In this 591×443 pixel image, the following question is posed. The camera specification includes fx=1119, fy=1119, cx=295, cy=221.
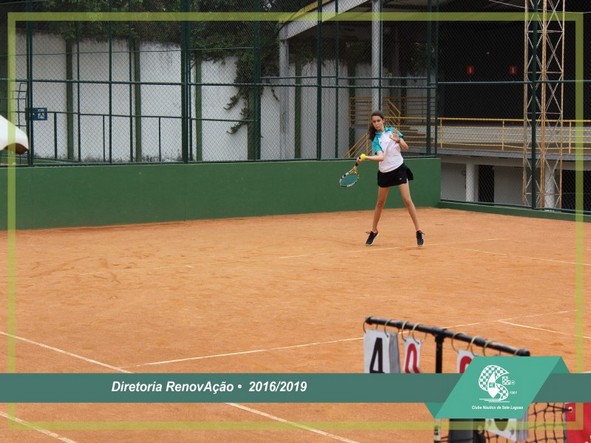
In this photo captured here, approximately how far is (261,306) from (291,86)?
11.0 meters

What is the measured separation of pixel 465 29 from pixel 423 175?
16442mm

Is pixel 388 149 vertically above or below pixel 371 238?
above

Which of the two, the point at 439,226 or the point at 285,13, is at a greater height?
the point at 285,13

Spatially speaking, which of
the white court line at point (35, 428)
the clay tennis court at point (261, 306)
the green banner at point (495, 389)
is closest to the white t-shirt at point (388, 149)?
the clay tennis court at point (261, 306)

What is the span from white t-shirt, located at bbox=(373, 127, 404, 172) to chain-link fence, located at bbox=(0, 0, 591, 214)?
17.7ft

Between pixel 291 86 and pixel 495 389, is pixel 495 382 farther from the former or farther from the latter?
pixel 291 86

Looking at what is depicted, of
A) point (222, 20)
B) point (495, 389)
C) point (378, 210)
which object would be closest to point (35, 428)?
point (495, 389)

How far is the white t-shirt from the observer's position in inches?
652

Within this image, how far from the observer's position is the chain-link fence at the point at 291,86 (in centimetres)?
2517

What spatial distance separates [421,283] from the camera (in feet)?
43.7

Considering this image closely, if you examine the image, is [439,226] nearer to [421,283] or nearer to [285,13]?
[421,283]

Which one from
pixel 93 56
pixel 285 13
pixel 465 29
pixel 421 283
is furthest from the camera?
→ pixel 465 29

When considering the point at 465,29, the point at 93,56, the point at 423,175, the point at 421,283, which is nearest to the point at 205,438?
the point at 421,283

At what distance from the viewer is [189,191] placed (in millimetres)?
20891
